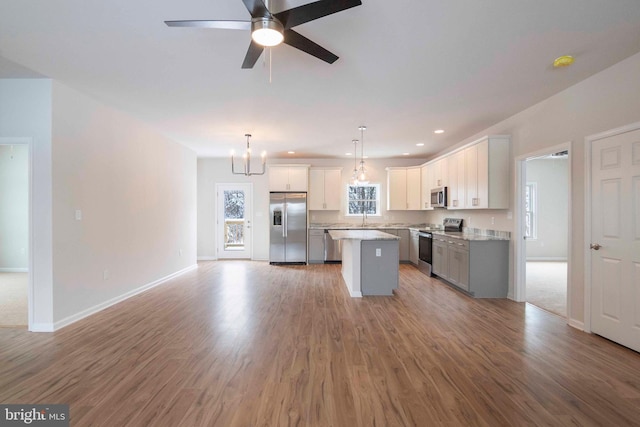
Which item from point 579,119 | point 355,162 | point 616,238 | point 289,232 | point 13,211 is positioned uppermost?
point 355,162

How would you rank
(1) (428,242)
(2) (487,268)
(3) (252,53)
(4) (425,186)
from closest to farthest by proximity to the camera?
(3) (252,53) → (2) (487,268) → (1) (428,242) → (4) (425,186)

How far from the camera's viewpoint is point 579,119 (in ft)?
11.1

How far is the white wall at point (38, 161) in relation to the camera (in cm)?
329

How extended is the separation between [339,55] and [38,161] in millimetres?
3420

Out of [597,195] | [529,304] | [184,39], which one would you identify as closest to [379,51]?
[184,39]

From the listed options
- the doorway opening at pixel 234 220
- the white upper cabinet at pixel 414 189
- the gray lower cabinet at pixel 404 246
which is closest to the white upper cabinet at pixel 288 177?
the doorway opening at pixel 234 220

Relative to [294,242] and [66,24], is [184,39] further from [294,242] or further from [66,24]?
[294,242]

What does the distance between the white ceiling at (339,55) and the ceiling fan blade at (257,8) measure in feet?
1.32

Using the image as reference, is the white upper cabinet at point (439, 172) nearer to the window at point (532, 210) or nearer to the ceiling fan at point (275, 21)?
the window at point (532, 210)

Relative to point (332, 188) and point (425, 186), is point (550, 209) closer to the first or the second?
point (425, 186)

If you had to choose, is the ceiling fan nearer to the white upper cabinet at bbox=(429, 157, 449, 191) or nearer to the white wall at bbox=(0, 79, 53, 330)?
the white wall at bbox=(0, 79, 53, 330)

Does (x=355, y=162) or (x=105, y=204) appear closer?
(x=105, y=204)

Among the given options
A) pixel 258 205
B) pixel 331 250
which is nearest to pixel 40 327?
pixel 258 205

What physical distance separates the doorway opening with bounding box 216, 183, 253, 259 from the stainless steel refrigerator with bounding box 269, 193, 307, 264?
97 cm
